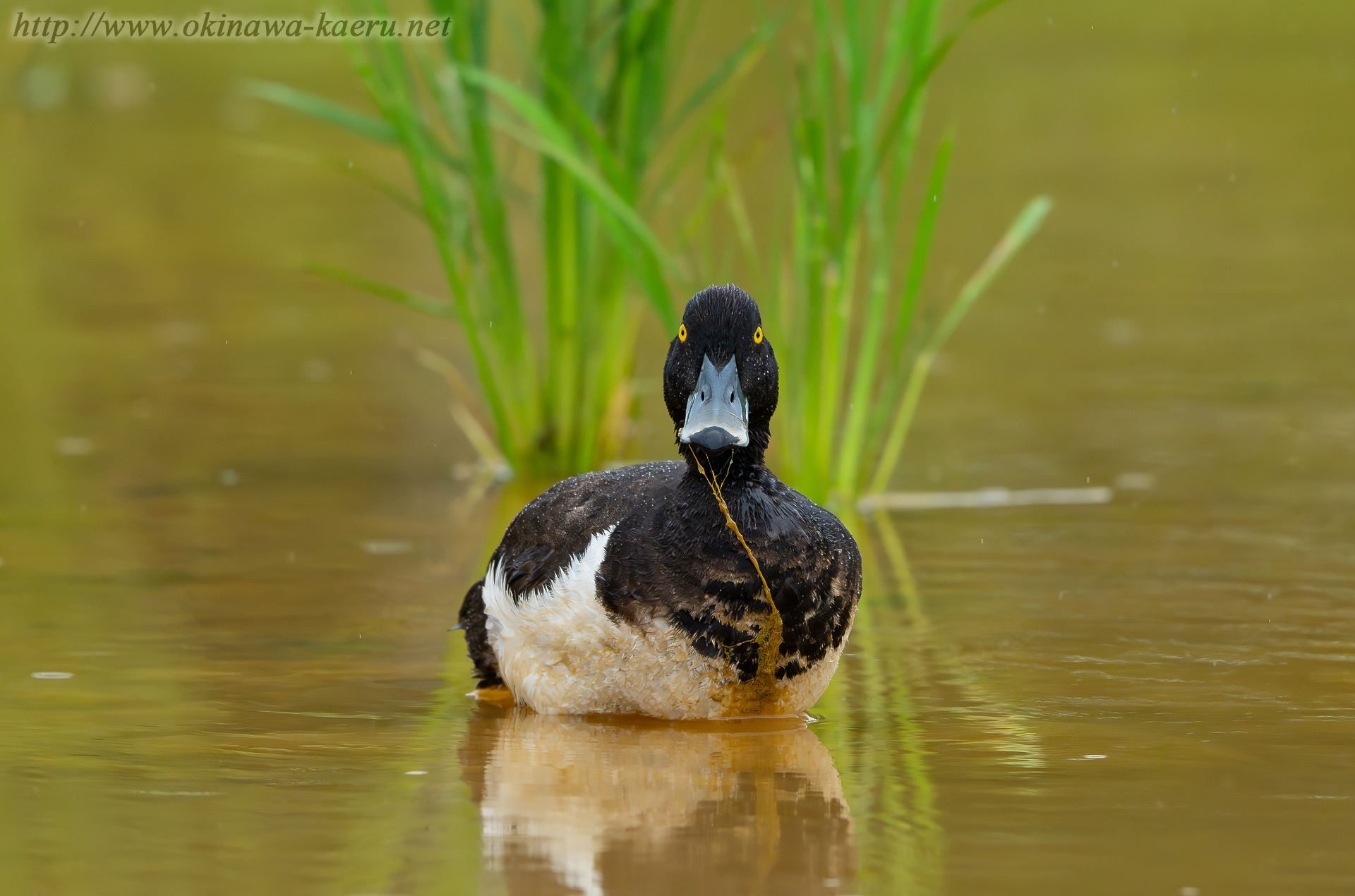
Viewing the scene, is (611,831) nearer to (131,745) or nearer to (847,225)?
(131,745)

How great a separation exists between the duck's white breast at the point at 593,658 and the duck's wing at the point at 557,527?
0.05 meters

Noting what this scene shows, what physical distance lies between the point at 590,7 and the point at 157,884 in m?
4.76

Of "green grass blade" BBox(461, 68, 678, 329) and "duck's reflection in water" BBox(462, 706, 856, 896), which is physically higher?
"green grass blade" BBox(461, 68, 678, 329)

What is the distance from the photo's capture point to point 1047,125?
17781mm

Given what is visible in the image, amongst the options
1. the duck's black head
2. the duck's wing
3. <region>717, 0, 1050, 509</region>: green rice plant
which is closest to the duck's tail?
the duck's wing

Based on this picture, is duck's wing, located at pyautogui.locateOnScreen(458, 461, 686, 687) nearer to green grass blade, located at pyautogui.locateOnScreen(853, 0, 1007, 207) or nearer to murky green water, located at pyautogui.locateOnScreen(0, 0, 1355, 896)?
murky green water, located at pyautogui.locateOnScreen(0, 0, 1355, 896)

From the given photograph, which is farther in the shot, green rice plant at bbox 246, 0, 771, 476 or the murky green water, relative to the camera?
green rice plant at bbox 246, 0, 771, 476

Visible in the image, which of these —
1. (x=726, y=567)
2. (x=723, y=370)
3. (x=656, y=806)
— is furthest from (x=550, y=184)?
(x=656, y=806)

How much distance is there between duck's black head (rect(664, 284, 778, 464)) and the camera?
200 inches

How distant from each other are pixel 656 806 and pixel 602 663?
0.70 meters

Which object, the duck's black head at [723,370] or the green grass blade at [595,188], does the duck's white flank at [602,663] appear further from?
the green grass blade at [595,188]

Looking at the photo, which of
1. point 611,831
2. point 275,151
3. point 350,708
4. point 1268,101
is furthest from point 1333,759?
point 1268,101

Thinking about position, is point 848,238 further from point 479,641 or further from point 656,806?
point 656,806

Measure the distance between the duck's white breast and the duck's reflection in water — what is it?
77 mm
